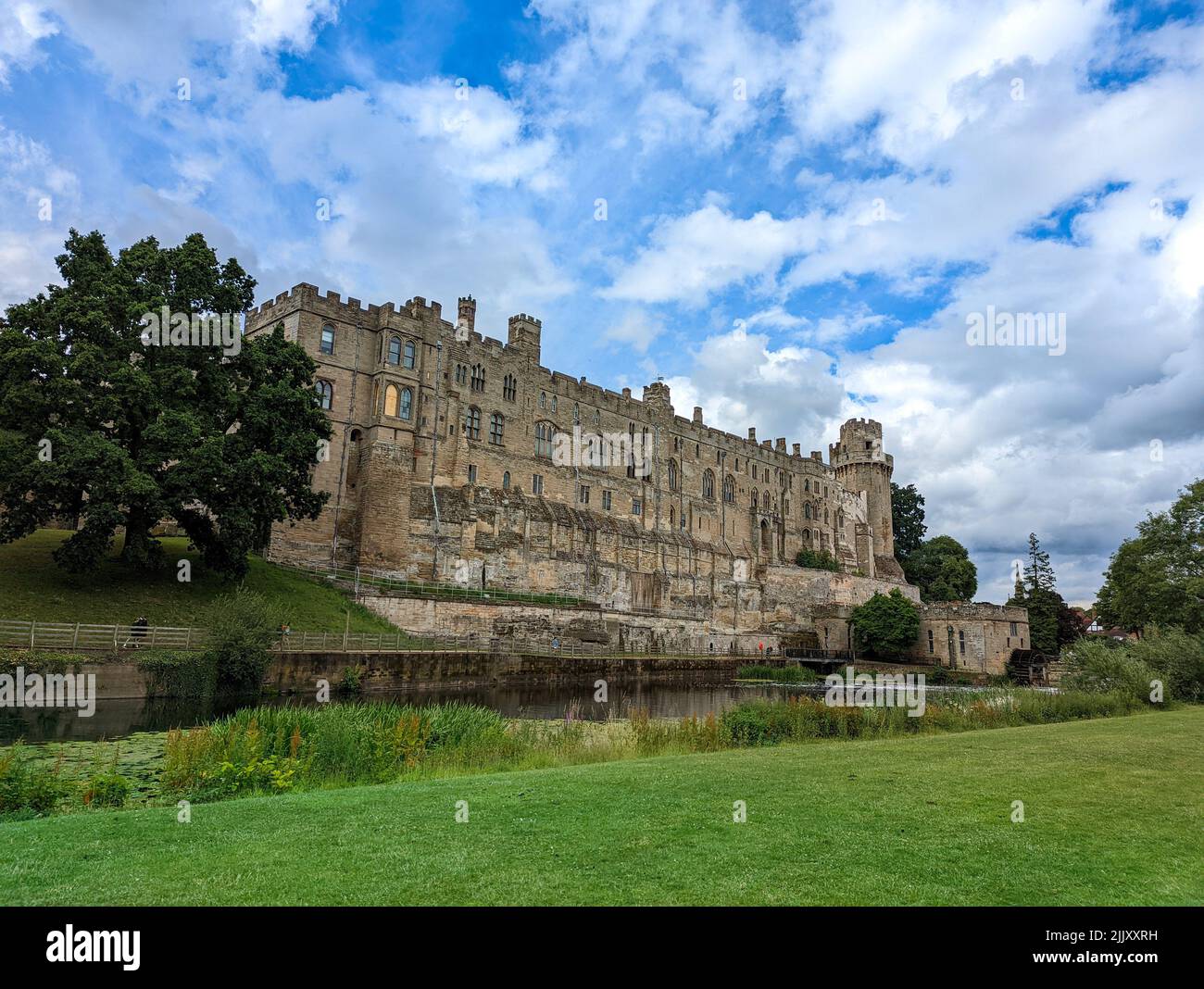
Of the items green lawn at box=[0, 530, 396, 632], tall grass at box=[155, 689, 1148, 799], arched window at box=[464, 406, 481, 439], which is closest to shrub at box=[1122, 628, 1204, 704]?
tall grass at box=[155, 689, 1148, 799]

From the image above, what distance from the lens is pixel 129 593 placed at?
98.9 feet

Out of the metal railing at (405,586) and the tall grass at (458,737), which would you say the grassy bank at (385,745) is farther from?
the metal railing at (405,586)

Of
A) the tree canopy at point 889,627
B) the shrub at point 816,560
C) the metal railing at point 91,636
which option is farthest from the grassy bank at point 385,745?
the shrub at point 816,560

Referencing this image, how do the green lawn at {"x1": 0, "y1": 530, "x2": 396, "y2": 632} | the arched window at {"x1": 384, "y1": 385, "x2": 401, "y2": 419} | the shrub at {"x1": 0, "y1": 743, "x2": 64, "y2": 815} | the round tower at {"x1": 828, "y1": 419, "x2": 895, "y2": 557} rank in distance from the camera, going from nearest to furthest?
the shrub at {"x1": 0, "y1": 743, "x2": 64, "y2": 815} → the green lawn at {"x1": 0, "y1": 530, "x2": 396, "y2": 632} → the arched window at {"x1": 384, "y1": 385, "x2": 401, "y2": 419} → the round tower at {"x1": 828, "y1": 419, "x2": 895, "y2": 557}

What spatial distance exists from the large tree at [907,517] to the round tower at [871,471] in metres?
Answer: 7.91

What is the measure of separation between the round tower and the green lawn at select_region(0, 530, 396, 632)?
62.8 meters

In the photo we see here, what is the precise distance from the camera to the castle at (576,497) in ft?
149

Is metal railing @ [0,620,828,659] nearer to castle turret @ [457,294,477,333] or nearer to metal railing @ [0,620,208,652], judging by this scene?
metal railing @ [0,620,208,652]

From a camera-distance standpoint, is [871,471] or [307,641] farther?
[871,471]

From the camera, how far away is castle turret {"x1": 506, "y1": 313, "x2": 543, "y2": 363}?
198 feet

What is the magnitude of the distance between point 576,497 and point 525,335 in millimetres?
13178

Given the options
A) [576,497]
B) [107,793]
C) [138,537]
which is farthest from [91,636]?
[576,497]

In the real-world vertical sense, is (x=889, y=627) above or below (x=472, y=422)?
below

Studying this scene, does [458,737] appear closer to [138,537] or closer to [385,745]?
[385,745]
